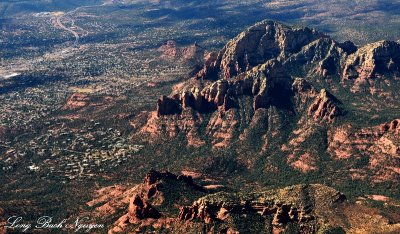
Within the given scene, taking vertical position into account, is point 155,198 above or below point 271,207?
below

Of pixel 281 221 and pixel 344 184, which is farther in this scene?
pixel 344 184

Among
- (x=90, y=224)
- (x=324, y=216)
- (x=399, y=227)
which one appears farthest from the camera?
(x=90, y=224)

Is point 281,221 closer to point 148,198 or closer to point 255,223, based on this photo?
point 255,223

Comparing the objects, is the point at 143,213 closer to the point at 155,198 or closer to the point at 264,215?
the point at 155,198

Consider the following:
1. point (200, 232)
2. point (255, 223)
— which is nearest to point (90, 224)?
point (200, 232)

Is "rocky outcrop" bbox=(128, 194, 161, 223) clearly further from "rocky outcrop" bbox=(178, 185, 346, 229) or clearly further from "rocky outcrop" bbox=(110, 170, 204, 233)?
"rocky outcrop" bbox=(178, 185, 346, 229)

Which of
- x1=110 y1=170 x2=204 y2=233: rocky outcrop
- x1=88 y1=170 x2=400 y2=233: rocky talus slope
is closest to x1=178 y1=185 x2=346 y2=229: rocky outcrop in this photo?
x1=88 y1=170 x2=400 y2=233: rocky talus slope

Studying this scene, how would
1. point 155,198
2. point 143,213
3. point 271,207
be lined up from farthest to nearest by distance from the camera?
point 155,198
point 143,213
point 271,207

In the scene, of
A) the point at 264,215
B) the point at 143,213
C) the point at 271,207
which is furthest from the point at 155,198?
the point at 271,207

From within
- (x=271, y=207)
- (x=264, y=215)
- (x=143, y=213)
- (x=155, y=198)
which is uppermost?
(x=271, y=207)

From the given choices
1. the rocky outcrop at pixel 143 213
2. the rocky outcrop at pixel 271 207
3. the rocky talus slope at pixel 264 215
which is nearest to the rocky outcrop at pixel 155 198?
the rocky outcrop at pixel 143 213

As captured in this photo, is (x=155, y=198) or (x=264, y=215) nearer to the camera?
(x=264, y=215)
